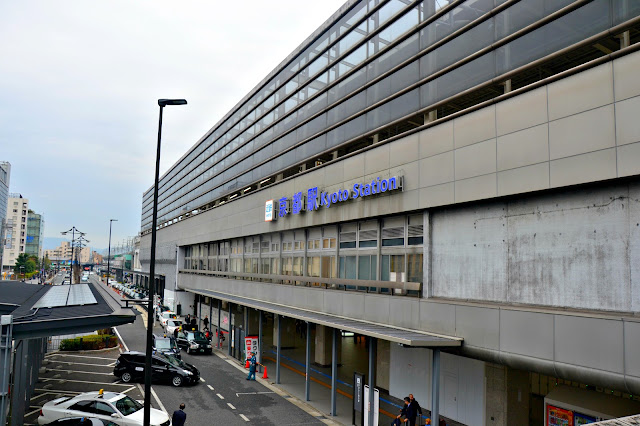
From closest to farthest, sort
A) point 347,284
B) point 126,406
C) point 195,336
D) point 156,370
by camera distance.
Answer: point 126,406
point 347,284
point 156,370
point 195,336

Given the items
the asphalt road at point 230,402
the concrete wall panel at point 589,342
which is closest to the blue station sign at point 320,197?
the concrete wall panel at point 589,342

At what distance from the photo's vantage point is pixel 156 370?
24.7 meters

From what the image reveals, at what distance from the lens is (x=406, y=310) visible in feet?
57.3

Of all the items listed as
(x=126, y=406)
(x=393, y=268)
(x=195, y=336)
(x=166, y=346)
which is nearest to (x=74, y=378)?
(x=166, y=346)

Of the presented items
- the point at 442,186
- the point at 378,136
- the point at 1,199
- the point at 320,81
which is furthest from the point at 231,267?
the point at 1,199

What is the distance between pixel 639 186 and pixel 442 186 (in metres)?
6.14

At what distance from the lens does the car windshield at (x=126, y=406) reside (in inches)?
670

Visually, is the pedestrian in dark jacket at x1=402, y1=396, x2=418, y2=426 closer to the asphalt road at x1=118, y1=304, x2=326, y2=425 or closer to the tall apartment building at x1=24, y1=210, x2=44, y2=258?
the asphalt road at x1=118, y1=304, x2=326, y2=425

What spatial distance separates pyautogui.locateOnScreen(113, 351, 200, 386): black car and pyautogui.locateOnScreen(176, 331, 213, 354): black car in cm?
879

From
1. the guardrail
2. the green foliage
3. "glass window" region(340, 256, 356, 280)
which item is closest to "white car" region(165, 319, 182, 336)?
the green foliage

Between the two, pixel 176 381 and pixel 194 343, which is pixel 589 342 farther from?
pixel 194 343

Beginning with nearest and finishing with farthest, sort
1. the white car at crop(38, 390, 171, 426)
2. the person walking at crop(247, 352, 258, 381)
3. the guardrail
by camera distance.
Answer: the white car at crop(38, 390, 171, 426) → the guardrail → the person walking at crop(247, 352, 258, 381)

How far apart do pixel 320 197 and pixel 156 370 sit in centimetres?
1237

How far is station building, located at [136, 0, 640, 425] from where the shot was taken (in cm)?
1116
